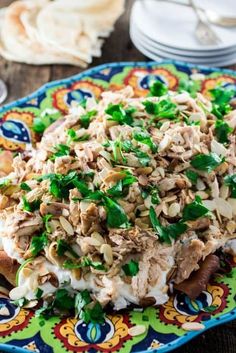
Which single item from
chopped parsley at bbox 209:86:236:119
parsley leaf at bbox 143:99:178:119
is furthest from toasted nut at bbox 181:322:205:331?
chopped parsley at bbox 209:86:236:119

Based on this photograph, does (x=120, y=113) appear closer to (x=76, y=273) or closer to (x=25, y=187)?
(x=25, y=187)

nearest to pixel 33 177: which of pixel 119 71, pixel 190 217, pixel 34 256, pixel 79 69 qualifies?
pixel 34 256

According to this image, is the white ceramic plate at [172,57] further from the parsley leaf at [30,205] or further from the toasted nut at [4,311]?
the toasted nut at [4,311]

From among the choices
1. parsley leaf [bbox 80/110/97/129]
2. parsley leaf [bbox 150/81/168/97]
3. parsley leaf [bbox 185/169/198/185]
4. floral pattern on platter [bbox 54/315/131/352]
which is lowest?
floral pattern on platter [bbox 54/315/131/352]

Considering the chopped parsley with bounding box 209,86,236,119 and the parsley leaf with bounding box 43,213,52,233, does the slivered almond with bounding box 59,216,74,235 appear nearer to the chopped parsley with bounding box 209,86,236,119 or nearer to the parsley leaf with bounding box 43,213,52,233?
the parsley leaf with bounding box 43,213,52,233

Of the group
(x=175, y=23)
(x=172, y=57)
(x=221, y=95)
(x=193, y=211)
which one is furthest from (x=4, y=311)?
(x=175, y=23)

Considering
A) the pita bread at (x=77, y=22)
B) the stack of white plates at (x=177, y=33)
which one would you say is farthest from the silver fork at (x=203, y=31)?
the pita bread at (x=77, y=22)

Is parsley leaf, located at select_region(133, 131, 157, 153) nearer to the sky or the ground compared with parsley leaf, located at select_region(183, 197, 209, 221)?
nearer to the sky

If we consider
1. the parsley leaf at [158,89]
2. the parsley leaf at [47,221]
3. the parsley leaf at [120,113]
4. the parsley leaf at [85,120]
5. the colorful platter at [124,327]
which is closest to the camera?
the colorful platter at [124,327]
